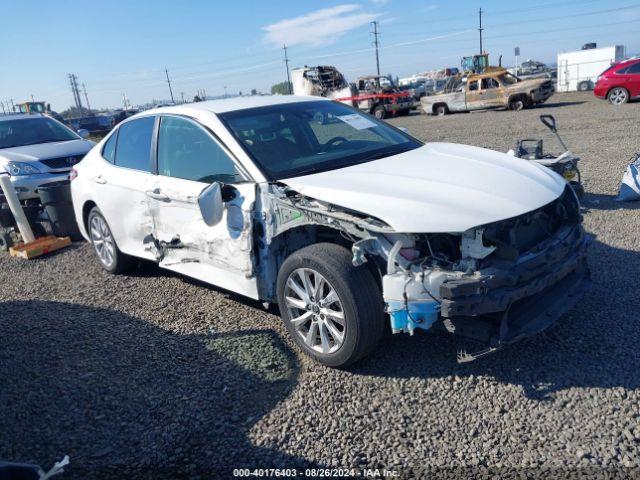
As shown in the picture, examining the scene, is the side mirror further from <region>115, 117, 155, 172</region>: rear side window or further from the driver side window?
<region>115, 117, 155, 172</region>: rear side window

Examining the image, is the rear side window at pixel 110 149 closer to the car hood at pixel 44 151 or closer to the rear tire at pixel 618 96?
the car hood at pixel 44 151

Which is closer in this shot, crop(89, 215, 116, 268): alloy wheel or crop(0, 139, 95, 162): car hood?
crop(89, 215, 116, 268): alloy wheel

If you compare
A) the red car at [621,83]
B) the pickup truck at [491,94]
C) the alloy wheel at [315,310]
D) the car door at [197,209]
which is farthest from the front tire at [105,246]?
the pickup truck at [491,94]

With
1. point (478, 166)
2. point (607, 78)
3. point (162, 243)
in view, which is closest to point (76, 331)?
point (162, 243)

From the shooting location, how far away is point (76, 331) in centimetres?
462

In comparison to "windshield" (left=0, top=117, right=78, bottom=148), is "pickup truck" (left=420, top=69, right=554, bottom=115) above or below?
below

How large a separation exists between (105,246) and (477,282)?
4.41 m

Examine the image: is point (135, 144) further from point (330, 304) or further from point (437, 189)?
point (437, 189)

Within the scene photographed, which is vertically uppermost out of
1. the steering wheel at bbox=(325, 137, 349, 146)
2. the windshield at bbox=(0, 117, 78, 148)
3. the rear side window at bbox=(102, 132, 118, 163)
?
the windshield at bbox=(0, 117, 78, 148)

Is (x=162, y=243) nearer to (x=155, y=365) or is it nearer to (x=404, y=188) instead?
(x=155, y=365)

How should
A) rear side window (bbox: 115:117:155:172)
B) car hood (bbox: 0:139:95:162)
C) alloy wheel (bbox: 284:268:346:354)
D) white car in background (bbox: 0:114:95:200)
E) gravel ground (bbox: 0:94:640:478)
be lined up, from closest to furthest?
gravel ground (bbox: 0:94:640:478)
alloy wheel (bbox: 284:268:346:354)
rear side window (bbox: 115:117:155:172)
white car in background (bbox: 0:114:95:200)
car hood (bbox: 0:139:95:162)

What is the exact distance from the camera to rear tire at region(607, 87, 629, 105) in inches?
795

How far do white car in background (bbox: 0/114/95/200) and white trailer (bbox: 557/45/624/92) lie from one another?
32.6 m

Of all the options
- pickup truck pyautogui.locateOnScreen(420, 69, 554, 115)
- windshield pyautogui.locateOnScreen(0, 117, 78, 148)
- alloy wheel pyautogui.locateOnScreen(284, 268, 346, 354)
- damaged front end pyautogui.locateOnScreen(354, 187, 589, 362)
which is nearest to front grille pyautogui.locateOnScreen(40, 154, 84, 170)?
windshield pyautogui.locateOnScreen(0, 117, 78, 148)
